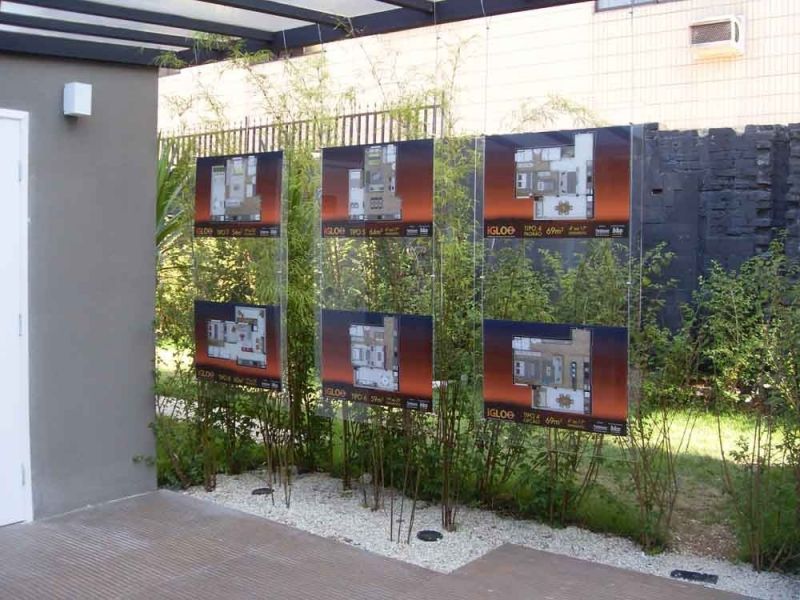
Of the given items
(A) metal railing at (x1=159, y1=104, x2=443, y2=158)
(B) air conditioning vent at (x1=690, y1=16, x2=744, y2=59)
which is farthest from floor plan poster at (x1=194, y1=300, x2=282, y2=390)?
(B) air conditioning vent at (x1=690, y1=16, x2=744, y2=59)

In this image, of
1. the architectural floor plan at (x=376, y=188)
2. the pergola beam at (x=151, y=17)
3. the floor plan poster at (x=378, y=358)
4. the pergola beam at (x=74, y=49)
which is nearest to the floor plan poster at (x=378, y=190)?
the architectural floor plan at (x=376, y=188)

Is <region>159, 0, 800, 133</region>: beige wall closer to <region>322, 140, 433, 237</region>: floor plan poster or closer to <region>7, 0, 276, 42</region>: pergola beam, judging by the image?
<region>7, 0, 276, 42</region>: pergola beam

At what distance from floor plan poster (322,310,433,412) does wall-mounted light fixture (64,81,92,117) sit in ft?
6.19

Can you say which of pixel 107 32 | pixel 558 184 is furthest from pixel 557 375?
pixel 107 32

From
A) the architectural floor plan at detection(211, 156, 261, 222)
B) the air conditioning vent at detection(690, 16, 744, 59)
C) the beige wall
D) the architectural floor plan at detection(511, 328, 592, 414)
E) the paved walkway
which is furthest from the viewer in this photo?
the air conditioning vent at detection(690, 16, 744, 59)

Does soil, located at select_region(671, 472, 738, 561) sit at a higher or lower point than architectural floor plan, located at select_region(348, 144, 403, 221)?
lower

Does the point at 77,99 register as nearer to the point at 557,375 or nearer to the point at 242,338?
the point at 242,338

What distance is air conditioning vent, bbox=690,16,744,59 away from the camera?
35.0 ft

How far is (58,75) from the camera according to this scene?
545 cm

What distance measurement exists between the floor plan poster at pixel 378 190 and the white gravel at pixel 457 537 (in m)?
1.72

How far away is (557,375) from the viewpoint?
4.72 meters

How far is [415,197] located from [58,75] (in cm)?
A: 229

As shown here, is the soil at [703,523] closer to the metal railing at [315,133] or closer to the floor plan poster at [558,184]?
the floor plan poster at [558,184]

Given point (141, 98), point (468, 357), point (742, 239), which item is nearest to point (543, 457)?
point (468, 357)
